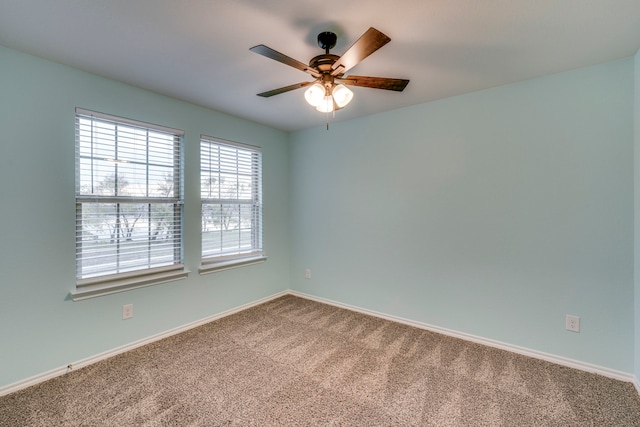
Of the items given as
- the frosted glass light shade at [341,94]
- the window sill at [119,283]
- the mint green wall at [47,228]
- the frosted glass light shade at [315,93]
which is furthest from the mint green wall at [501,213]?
the mint green wall at [47,228]

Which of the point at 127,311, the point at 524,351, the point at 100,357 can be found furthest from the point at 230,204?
the point at 524,351

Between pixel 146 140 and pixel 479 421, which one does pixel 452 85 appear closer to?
pixel 479 421

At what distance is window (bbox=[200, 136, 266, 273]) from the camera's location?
10.5 feet

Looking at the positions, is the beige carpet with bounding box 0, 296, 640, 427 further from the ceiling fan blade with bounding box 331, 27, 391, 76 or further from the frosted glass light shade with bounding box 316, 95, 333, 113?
the ceiling fan blade with bounding box 331, 27, 391, 76

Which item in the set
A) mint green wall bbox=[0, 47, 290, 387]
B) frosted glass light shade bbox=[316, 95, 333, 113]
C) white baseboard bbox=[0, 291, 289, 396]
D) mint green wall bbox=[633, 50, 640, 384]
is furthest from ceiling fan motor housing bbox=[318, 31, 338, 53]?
white baseboard bbox=[0, 291, 289, 396]

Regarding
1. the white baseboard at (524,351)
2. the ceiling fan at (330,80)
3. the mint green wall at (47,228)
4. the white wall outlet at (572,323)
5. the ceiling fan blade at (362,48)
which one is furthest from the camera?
the white wall outlet at (572,323)

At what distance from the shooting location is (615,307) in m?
2.12

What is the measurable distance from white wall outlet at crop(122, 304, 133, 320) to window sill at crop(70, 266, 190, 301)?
156 millimetres

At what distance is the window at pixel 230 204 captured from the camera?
10.5 ft

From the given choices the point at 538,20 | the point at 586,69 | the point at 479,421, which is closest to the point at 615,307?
the point at 479,421

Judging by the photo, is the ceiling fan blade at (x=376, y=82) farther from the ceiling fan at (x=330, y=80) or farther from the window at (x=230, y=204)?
the window at (x=230, y=204)

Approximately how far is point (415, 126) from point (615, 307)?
225cm

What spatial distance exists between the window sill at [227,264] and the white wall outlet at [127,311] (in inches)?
27.8

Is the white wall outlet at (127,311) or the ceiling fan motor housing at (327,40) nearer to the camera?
the ceiling fan motor housing at (327,40)
